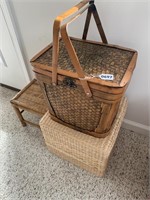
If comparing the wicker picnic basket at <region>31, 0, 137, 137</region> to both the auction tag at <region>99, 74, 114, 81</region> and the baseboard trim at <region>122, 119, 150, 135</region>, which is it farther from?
the baseboard trim at <region>122, 119, 150, 135</region>

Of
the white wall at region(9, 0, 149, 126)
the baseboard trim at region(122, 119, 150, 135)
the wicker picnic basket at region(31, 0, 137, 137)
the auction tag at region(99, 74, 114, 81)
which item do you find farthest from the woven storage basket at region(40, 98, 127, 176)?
the auction tag at region(99, 74, 114, 81)

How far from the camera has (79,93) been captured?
2.27 ft

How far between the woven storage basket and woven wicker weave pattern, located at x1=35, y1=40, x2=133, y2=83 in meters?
0.37

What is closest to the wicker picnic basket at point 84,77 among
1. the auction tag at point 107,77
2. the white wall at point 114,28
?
the auction tag at point 107,77

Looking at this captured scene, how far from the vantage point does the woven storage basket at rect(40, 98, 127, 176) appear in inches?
33.3

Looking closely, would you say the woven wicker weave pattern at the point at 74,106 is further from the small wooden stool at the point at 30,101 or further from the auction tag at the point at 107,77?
the small wooden stool at the point at 30,101

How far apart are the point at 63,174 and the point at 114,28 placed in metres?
0.92

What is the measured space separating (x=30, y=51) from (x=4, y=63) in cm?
33

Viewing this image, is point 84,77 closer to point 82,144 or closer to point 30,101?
point 82,144

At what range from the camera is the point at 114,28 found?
2.87ft

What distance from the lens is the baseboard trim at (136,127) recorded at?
1.19 metres

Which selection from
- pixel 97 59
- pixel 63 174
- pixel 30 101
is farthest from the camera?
pixel 30 101

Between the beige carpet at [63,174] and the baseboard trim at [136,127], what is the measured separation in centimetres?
3

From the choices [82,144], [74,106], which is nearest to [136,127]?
[82,144]
